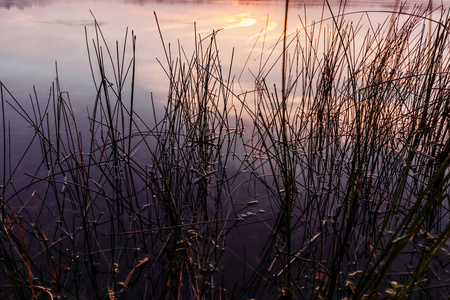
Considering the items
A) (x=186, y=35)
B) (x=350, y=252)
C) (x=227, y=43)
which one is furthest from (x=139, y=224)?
(x=186, y=35)

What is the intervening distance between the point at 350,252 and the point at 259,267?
332 millimetres

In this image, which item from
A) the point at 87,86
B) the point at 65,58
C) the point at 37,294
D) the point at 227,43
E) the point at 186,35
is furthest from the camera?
the point at 186,35

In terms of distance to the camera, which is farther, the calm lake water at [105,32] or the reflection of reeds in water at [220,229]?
the calm lake water at [105,32]

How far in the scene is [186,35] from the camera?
4.77 metres

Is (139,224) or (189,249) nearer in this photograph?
(189,249)

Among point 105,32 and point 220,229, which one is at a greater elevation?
point 105,32

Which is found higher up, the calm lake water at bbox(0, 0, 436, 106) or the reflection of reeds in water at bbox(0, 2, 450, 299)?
the calm lake water at bbox(0, 0, 436, 106)

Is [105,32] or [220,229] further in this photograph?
[105,32]

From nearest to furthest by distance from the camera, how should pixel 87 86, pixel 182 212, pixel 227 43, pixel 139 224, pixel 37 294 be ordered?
pixel 37 294
pixel 139 224
pixel 182 212
pixel 87 86
pixel 227 43

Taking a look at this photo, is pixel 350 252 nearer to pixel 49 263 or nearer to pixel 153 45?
pixel 49 263

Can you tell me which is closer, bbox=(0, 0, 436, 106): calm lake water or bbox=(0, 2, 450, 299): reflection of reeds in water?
bbox=(0, 2, 450, 299): reflection of reeds in water

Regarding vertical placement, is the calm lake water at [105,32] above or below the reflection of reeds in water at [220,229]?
above

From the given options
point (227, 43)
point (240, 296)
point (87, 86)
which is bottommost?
point (240, 296)

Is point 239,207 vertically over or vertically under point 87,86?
under
